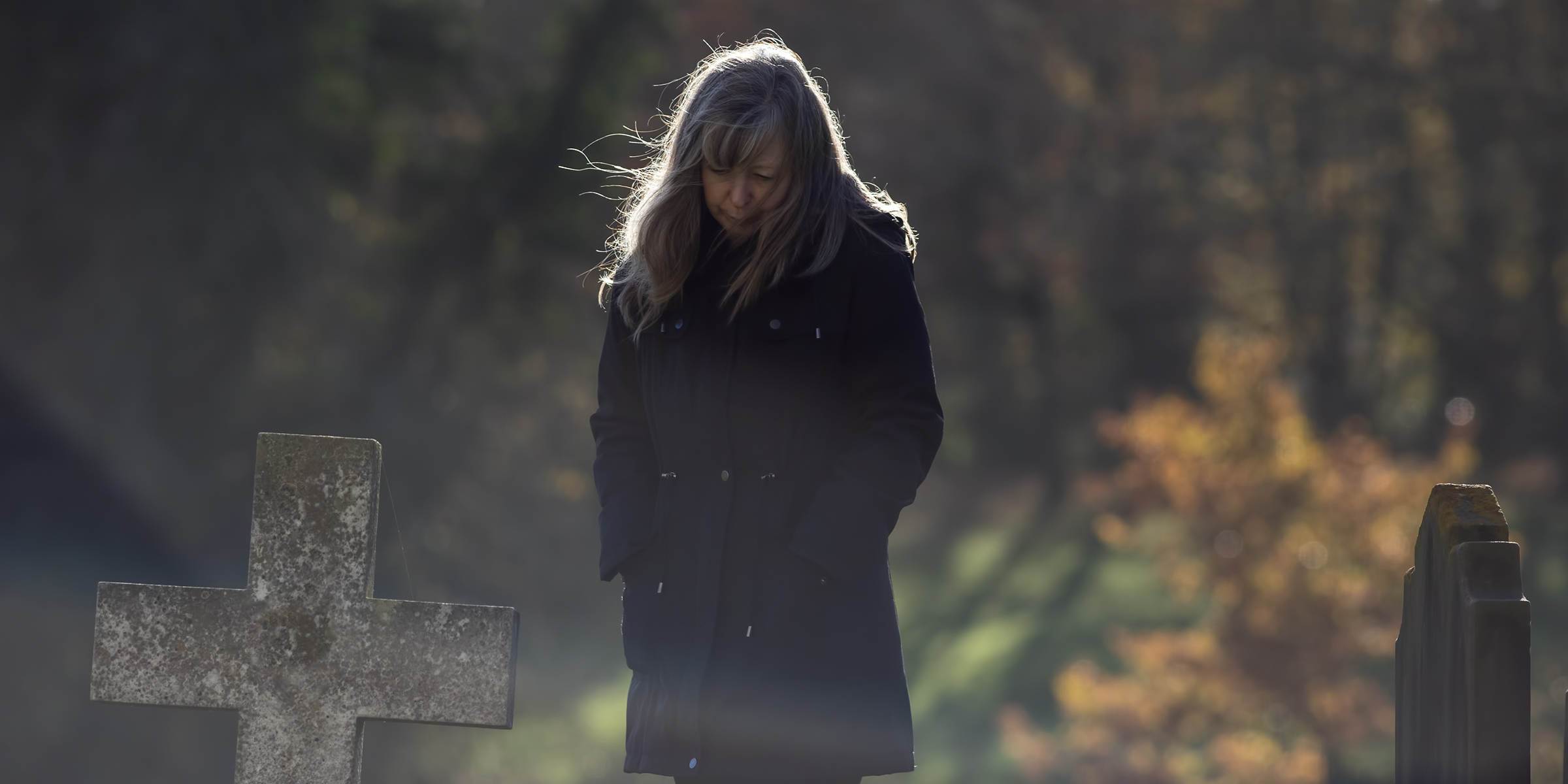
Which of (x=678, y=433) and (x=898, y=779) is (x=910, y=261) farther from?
(x=898, y=779)

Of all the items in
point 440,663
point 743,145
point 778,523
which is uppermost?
point 743,145

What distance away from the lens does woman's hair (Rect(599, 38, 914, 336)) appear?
108 inches

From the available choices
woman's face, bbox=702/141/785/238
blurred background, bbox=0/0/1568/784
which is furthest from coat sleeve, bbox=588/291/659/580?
blurred background, bbox=0/0/1568/784

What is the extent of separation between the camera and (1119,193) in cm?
2203

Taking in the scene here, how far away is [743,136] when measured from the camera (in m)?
2.73

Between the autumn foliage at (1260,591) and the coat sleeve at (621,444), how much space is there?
34.4 ft

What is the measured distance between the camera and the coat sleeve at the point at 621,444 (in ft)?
9.46

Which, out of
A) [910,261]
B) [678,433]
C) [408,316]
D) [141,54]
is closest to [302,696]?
[678,433]

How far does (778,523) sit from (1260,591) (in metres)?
10.8

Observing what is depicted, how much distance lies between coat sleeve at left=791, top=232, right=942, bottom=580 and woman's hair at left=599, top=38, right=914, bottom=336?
111 mm

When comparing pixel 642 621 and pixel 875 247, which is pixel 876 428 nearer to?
pixel 875 247

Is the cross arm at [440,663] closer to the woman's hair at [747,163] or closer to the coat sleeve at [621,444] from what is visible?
the coat sleeve at [621,444]

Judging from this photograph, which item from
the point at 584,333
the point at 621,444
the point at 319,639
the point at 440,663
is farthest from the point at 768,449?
the point at 584,333

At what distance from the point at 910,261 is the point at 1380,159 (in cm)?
2205
